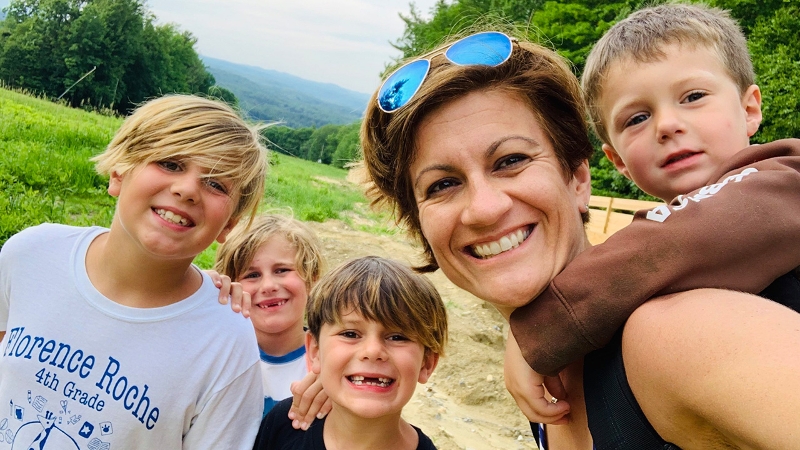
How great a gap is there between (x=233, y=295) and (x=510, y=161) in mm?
1523

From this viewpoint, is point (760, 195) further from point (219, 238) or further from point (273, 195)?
point (273, 195)

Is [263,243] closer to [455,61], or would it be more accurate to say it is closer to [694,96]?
[455,61]

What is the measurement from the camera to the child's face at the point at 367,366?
2160mm

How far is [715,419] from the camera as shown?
2.94ft

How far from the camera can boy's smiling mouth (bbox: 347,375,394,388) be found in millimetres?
2209

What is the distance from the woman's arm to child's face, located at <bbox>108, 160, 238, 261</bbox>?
1755mm

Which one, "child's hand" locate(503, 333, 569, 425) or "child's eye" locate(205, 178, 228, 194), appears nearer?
"child's hand" locate(503, 333, 569, 425)

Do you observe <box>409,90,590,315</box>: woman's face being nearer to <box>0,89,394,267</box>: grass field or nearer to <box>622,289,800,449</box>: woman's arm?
<box>622,289,800,449</box>: woman's arm

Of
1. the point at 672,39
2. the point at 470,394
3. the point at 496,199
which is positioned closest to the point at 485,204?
the point at 496,199

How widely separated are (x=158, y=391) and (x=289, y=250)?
1.38 meters

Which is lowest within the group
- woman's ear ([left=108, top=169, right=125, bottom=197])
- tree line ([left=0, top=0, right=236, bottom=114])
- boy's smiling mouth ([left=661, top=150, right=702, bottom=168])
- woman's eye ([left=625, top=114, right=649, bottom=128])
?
tree line ([left=0, top=0, right=236, bottom=114])

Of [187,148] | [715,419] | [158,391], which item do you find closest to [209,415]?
[158,391]

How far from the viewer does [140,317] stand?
2115 mm

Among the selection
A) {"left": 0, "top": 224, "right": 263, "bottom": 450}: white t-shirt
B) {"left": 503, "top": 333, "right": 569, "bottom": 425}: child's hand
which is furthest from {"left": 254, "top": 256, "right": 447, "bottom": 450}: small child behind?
{"left": 503, "top": 333, "right": 569, "bottom": 425}: child's hand
